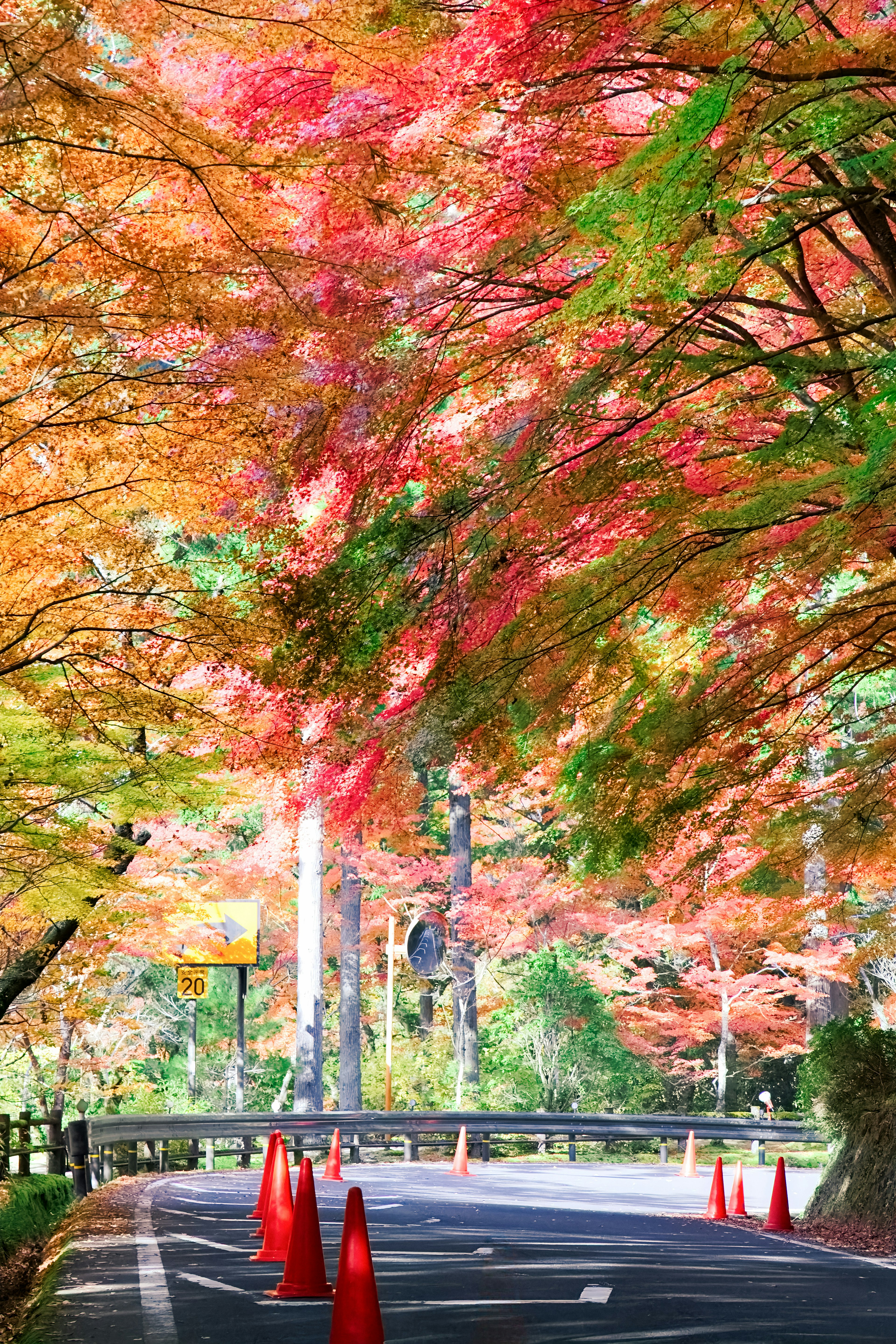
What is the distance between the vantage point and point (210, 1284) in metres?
9.62

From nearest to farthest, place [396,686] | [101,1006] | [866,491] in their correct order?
[866,491] < [396,686] < [101,1006]

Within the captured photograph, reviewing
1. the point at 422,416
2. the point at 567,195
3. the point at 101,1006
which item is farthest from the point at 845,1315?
the point at 101,1006

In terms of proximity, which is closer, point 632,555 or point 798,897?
point 632,555

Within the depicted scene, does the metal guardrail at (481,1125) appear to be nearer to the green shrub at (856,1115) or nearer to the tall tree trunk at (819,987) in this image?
the tall tree trunk at (819,987)

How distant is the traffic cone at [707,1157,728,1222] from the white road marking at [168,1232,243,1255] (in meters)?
5.25

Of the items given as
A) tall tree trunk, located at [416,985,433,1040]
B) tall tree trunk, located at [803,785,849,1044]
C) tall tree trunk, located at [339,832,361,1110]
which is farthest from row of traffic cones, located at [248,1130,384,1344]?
tall tree trunk, located at [416,985,433,1040]

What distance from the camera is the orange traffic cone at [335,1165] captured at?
67.4 feet

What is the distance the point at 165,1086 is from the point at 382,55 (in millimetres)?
33790

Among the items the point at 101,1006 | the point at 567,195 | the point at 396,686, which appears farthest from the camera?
the point at 101,1006

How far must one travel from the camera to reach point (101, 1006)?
1978 centimetres

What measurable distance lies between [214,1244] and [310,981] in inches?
769

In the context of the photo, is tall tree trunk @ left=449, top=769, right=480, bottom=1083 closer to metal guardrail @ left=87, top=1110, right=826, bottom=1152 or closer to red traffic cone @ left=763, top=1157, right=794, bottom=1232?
metal guardrail @ left=87, top=1110, right=826, bottom=1152

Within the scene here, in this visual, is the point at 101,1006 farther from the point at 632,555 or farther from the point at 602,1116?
the point at 632,555

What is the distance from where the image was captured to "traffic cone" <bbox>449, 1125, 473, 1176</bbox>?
22.2 meters
